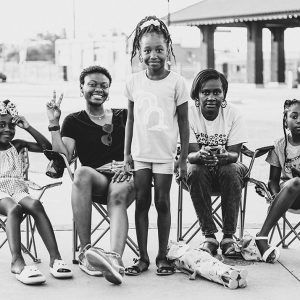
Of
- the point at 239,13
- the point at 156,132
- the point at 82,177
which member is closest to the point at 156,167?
the point at 156,132

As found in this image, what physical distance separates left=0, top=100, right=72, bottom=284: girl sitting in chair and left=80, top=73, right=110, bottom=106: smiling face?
16.3 inches

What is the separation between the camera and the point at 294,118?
514 centimetres

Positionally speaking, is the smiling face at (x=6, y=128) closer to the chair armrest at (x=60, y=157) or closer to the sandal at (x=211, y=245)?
the chair armrest at (x=60, y=157)

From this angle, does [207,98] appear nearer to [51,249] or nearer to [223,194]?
[223,194]

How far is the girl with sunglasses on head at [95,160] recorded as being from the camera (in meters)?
4.50

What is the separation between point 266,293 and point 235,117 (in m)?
1.36

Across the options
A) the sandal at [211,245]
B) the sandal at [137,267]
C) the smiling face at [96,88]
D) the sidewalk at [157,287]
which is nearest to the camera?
the sidewalk at [157,287]

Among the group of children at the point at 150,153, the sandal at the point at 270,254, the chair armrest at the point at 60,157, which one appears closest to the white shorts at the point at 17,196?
the group of children at the point at 150,153

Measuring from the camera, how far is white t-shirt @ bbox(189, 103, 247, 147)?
5.10 metres

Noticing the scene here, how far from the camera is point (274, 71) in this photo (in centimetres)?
→ 3916

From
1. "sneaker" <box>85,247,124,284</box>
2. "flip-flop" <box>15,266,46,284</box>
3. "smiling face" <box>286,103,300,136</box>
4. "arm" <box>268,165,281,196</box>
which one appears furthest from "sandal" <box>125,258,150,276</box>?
"smiling face" <box>286,103,300,136</box>

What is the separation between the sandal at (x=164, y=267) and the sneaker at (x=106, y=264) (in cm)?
37

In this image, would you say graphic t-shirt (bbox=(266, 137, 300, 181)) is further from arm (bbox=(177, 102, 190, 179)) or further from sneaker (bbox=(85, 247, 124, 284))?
sneaker (bbox=(85, 247, 124, 284))

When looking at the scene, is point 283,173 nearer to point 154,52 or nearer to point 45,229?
point 154,52
